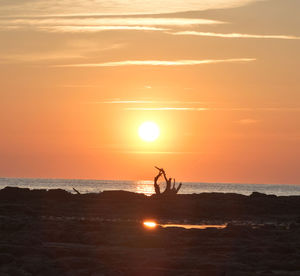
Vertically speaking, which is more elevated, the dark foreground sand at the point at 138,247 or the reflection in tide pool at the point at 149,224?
the reflection in tide pool at the point at 149,224

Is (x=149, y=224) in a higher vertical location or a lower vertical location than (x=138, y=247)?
higher

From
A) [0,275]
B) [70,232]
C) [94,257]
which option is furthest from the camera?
[70,232]

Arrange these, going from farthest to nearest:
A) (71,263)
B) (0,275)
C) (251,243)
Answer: (251,243) → (71,263) → (0,275)

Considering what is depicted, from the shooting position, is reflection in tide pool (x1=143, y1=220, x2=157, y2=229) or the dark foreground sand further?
reflection in tide pool (x1=143, y1=220, x2=157, y2=229)

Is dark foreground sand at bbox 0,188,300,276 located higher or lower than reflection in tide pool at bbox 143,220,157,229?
lower

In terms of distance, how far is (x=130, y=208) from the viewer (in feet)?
169

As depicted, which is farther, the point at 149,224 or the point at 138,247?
the point at 149,224

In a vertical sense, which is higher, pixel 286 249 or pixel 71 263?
pixel 286 249

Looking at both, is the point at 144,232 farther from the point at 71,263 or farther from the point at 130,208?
the point at 130,208

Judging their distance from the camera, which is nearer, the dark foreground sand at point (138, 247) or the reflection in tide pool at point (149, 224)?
the dark foreground sand at point (138, 247)

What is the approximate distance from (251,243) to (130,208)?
23.1m

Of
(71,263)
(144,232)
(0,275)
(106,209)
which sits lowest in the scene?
(0,275)

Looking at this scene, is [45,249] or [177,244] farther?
[177,244]

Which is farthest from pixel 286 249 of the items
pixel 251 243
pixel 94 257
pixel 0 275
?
pixel 0 275
